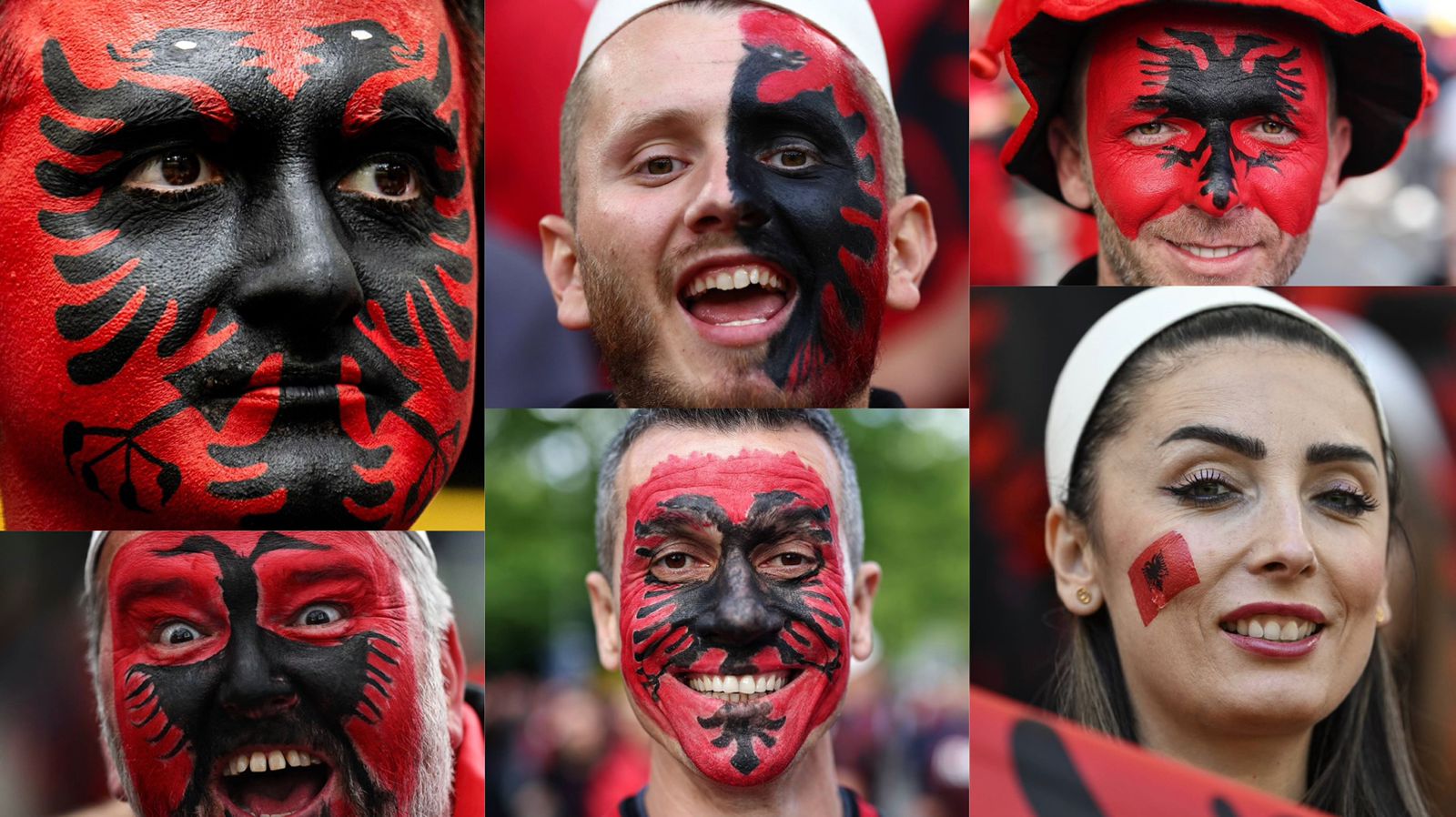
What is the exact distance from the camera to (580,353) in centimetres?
367

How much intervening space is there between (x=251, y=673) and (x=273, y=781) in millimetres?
283

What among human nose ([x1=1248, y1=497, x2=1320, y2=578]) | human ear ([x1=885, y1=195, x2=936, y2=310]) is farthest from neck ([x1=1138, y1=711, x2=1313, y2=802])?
human ear ([x1=885, y1=195, x2=936, y2=310])

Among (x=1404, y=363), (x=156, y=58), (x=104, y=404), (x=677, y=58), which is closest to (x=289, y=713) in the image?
(x=104, y=404)

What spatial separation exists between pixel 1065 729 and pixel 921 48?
185cm

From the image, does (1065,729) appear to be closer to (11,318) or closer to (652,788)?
(652,788)

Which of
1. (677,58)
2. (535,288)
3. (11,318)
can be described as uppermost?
(677,58)

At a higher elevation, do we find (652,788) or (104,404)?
(104,404)

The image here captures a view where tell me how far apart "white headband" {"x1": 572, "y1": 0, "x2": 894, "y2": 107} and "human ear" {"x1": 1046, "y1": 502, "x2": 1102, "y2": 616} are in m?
1.18

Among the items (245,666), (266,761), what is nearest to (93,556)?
(245,666)

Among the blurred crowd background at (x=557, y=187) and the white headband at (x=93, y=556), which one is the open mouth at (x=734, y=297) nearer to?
the blurred crowd background at (x=557, y=187)

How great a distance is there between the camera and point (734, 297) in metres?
3.47

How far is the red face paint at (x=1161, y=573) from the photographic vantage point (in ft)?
11.5

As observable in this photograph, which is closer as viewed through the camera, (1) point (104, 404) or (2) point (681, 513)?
(1) point (104, 404)

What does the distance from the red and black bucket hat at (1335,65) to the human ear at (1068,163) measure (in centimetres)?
2
